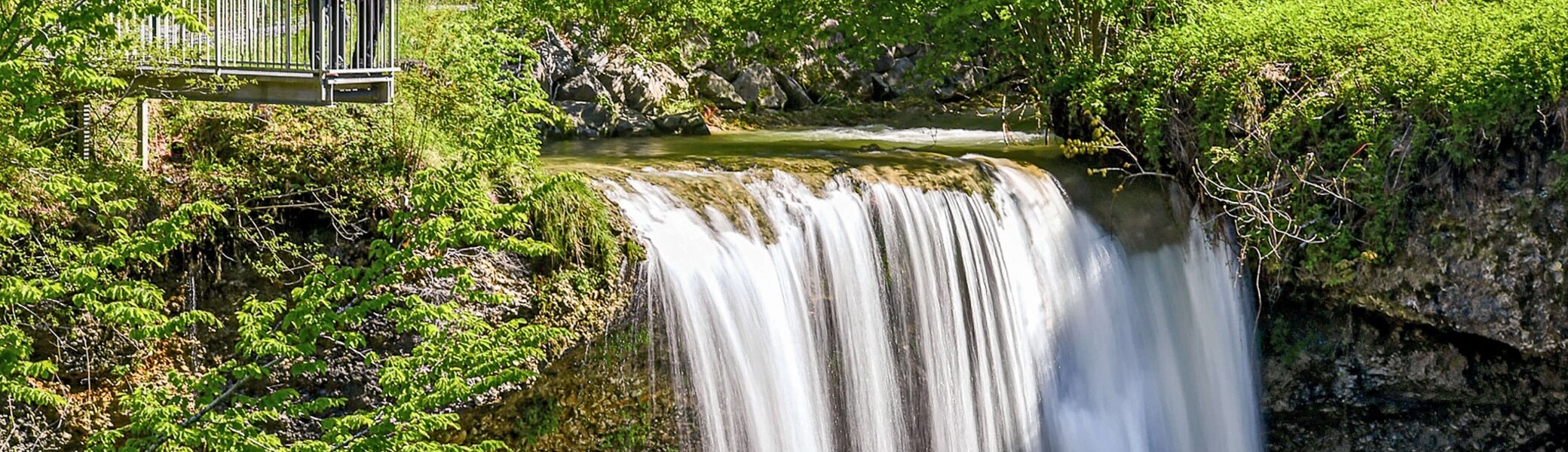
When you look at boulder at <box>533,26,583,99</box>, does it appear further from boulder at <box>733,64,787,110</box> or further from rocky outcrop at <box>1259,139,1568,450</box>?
rocky outcrop at <box>1259,139,1568,450</box>

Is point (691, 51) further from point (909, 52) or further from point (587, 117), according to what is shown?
point (909, 52)

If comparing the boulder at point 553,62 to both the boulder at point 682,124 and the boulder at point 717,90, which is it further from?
the boulder at point 717,90

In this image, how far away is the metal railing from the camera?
966 centimetres

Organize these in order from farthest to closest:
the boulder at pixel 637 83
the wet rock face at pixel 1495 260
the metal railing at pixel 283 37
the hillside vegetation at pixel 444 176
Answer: the boulder at pixel 637 83 → the wet rock face at pixel 1495 260 → the metal railing at pixel 283 37 → the hillside vegetation at pixel 444 176

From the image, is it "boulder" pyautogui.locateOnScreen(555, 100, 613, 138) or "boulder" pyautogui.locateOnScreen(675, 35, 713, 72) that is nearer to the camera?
"boulder" pyautogui.locateOnScreen(555, 100, 613, 138)

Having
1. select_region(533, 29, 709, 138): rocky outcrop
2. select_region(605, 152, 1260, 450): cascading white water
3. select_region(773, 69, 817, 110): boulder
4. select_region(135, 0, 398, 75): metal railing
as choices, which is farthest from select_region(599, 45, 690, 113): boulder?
select_region(135, 0, 398, 75): metal railing

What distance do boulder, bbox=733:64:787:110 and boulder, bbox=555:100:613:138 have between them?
9.20 ft

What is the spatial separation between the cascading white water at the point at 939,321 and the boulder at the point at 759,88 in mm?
8097

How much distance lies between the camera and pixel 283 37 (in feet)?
32.8

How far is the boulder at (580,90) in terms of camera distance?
19.9 metres

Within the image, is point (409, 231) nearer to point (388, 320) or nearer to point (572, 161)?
point (388, 320)

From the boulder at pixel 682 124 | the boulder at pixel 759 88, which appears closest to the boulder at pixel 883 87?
the boulder at pixel 759 88

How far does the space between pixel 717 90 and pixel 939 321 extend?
9783mm

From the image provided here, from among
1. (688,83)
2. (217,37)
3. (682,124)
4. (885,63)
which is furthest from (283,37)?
(885,63)
